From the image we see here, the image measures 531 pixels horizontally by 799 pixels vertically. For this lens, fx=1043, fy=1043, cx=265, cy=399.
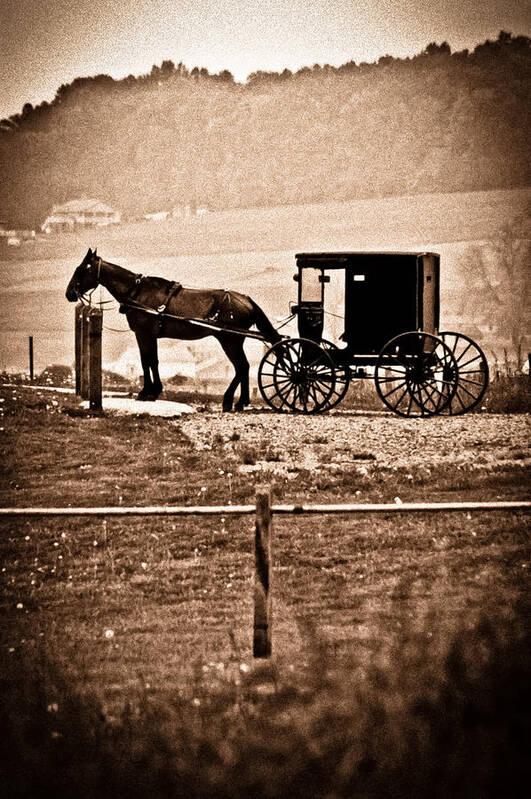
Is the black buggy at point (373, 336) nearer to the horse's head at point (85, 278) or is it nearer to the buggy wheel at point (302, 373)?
the buggy wheel at point (302, 373)

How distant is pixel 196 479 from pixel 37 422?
1.66 metres

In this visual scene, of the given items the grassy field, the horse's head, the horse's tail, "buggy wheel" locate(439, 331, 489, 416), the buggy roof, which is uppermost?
the buggy roof

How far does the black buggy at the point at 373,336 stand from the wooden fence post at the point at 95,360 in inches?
52.2

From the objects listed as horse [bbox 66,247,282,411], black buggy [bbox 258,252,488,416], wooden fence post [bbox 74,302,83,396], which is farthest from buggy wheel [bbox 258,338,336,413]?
wooden fence post [bbox 74,302,83,396]

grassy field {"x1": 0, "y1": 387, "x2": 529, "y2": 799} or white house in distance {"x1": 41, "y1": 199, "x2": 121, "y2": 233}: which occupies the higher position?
white house in distance {"x1": 41, "y1": 199, "x2": 121, "y2": 233}

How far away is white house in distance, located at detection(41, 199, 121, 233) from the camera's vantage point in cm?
1169

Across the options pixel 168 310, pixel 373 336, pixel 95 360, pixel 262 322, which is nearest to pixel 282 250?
pixel 262 322

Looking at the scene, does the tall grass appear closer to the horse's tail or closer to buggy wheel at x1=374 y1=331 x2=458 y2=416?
buggy wheel at x1=374 y1=331 x2=458 y2=416

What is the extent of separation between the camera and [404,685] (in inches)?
95.4

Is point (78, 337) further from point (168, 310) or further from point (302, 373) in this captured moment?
point (302, 373)

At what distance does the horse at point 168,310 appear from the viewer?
361 inches

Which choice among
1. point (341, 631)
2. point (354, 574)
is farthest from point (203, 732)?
point (354, 574)

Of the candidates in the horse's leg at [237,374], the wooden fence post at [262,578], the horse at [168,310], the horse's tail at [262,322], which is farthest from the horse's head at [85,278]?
the wooden fence post at [262,578]

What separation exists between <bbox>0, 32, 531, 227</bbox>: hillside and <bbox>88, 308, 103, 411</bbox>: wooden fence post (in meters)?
2.34
